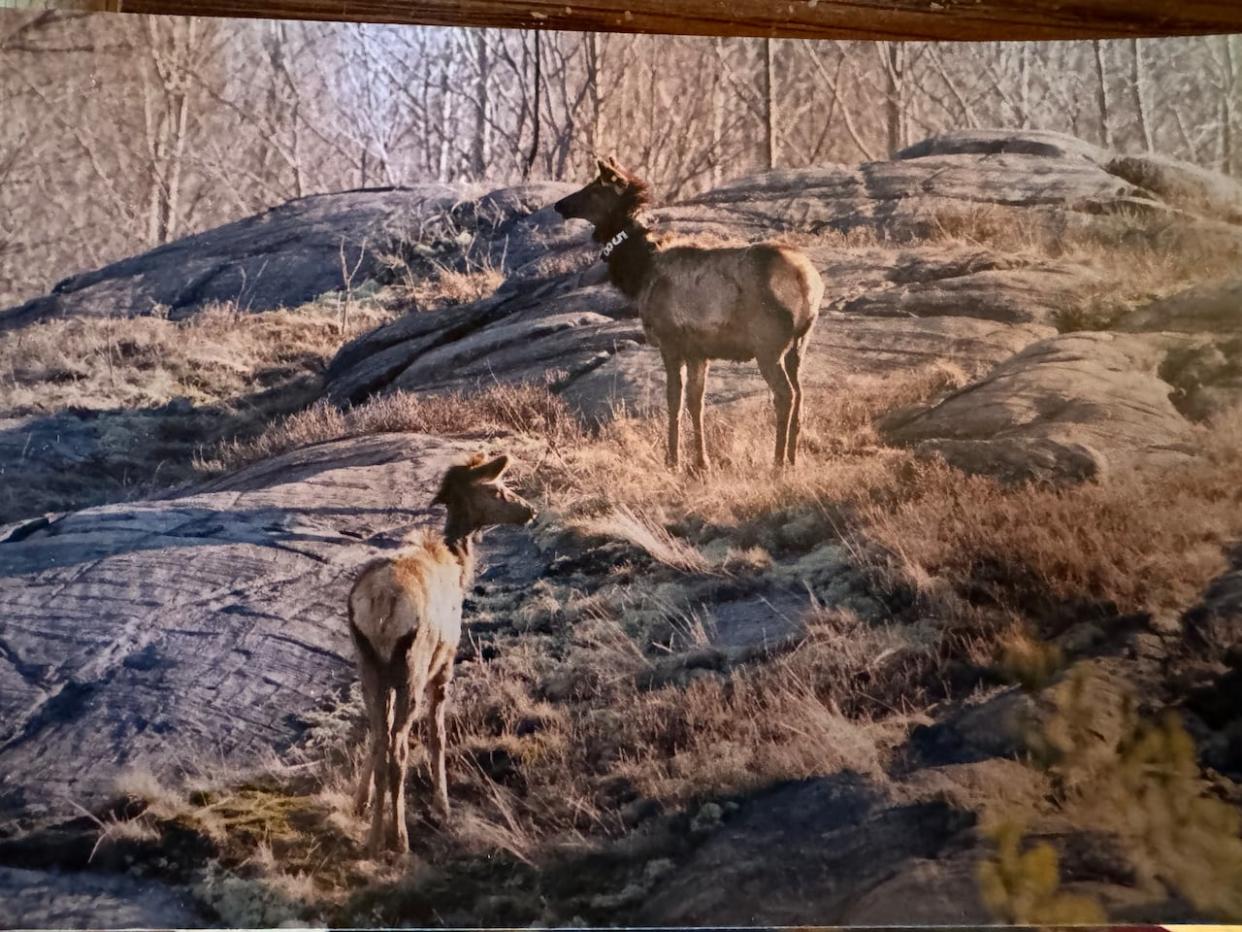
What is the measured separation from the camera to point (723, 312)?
362cm

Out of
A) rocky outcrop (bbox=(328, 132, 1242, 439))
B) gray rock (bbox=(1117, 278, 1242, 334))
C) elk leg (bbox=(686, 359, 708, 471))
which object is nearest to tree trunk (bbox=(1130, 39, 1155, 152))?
rocky outcrop (bbox=(328, 132, 1242, 439))

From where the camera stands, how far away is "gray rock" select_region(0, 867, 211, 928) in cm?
295

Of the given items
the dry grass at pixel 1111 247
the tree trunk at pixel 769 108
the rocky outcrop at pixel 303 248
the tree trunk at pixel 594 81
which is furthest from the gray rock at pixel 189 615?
the dry grass at pixel 1111 247

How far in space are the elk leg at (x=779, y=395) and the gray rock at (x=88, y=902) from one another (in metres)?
1.99

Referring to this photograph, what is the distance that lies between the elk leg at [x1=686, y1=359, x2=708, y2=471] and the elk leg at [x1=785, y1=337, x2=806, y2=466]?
0.24 m

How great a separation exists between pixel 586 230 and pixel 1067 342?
152 cm

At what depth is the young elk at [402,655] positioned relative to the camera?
119 inches

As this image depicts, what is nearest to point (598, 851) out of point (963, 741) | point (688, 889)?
point (688, 889)

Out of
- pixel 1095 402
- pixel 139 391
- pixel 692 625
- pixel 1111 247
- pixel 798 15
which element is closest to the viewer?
pixel 692 625

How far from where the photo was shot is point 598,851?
3.01 metres

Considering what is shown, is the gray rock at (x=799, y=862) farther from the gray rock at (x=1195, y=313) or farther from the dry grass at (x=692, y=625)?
the gray rock at (x=1195, y=313)

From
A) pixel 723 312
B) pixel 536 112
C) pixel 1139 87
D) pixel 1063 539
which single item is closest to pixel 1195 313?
pixel 1139 87

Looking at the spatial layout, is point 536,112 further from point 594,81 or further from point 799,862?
point 799,862

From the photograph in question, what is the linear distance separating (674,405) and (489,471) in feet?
1.95
